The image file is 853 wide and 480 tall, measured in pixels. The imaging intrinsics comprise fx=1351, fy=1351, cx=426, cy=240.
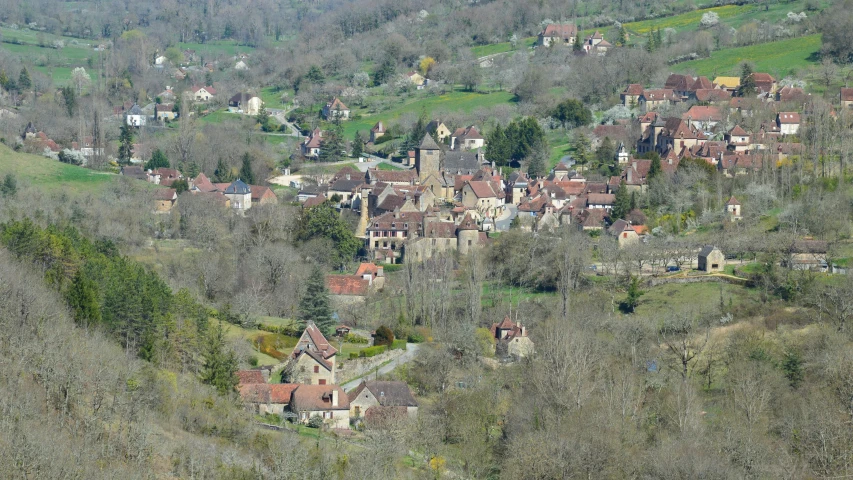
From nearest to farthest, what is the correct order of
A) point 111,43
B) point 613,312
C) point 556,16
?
1. point 613,312
2. point 556,16
3. point 111,43

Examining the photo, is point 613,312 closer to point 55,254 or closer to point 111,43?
point 55,254

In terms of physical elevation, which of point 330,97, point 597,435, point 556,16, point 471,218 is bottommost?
point 597,435

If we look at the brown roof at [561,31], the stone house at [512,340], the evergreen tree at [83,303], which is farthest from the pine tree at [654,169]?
the brown roof at [561,31]

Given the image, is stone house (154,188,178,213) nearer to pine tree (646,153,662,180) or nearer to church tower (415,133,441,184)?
church tower (415,133,441,184)

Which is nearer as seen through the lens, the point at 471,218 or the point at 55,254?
the point at 55,254

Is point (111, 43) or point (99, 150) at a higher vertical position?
point (111, 43)

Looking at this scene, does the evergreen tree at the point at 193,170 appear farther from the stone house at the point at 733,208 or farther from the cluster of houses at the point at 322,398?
the cluster of houses at the point at 322,398

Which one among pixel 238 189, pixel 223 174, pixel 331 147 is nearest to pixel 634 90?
pixel 331 147

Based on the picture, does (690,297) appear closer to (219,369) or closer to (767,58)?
(219,369)

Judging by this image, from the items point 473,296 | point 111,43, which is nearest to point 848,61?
point 473,296
